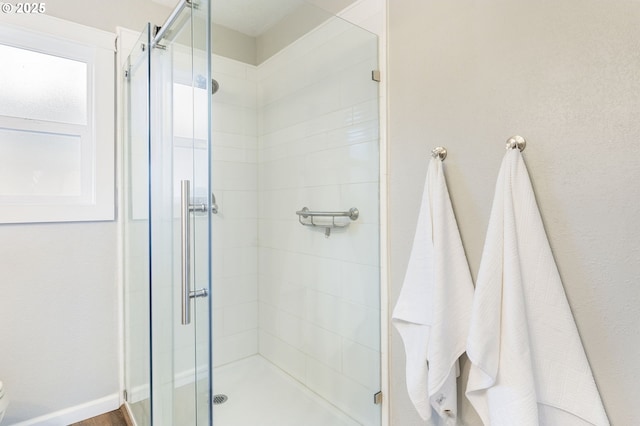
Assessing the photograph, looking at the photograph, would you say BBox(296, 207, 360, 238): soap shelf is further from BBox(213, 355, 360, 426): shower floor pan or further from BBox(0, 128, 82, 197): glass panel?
BBox(0, 128, 82, 197): glass panel

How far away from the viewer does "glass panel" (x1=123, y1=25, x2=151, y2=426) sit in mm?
1540

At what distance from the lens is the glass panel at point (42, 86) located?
1635 mm

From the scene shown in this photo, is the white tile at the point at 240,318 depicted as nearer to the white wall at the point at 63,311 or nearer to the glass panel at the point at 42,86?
the white wall at the point at 63,311

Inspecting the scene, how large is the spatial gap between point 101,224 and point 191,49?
118 centimetres

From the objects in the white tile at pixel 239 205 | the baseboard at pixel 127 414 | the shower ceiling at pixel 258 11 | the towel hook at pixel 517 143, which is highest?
the shower ceiling at pixel 258 11

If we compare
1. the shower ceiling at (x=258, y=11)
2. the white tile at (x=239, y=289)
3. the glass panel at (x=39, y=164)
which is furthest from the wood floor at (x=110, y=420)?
the shower ceiling at (x=258, y=11)

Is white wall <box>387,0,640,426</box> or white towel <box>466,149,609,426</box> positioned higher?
white wall <box>387,0,640,426</box>

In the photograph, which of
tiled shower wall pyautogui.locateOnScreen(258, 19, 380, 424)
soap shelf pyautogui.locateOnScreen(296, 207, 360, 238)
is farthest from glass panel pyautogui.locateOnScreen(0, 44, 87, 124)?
soap shelf pyautogui.locateOnScreen(296, 207, 360, 238)

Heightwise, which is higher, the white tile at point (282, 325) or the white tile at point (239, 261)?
the white tile at point (239, 261)

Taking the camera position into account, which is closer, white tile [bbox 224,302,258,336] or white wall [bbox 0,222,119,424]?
white wall [bbox 0,222,119,424]

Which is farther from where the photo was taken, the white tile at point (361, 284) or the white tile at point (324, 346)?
the white tile at point (324, 346)

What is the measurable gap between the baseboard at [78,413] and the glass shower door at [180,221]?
65 centimetres

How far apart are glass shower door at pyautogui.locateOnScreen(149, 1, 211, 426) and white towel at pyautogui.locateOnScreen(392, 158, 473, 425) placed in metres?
0.68

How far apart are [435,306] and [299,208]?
968mm
